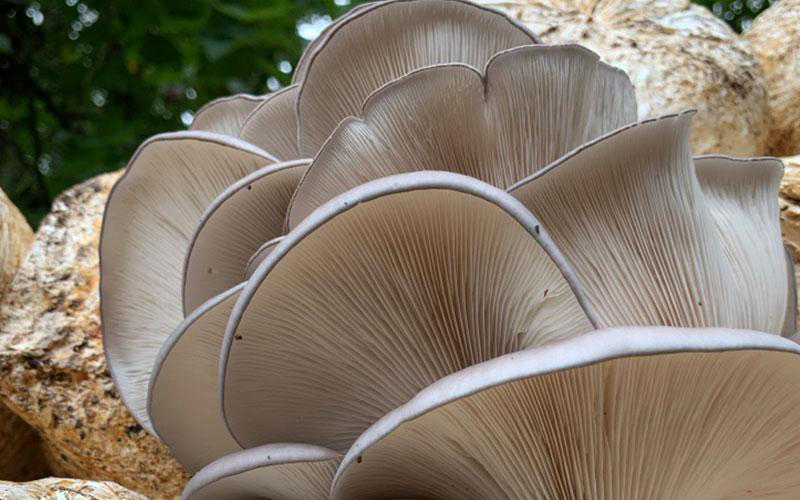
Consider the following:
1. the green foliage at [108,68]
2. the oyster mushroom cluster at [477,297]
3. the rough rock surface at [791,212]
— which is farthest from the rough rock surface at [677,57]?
the green foliage at [108,68]

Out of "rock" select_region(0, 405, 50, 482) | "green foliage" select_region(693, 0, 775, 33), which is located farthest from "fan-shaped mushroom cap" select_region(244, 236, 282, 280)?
"green foliage" select_region(693, 0, 775, 33)

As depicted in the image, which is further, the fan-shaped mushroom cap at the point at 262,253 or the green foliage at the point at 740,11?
the green foliage at the point at 740,11

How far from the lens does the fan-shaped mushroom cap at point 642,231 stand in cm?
97

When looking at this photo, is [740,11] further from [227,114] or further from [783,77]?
[227,114]

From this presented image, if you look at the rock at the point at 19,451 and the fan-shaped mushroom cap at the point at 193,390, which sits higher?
the fan-shaped mushroom cap at the point at 193,390

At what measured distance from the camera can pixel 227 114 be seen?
1.59m

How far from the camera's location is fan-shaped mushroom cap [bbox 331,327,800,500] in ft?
2.41

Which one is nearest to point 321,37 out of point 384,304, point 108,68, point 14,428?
point 384,304

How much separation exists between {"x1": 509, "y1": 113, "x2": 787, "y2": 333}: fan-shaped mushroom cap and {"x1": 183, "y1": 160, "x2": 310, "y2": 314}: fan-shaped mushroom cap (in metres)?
0.42

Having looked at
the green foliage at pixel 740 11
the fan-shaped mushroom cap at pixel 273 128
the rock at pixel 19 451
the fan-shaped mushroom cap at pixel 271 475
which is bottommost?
the rock at pixel 19 451

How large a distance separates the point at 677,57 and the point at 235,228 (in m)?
1.14

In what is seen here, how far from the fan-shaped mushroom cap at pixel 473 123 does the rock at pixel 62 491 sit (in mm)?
462

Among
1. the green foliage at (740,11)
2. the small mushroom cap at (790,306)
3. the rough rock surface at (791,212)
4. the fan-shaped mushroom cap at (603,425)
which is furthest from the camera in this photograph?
the green foliage at (740,11)

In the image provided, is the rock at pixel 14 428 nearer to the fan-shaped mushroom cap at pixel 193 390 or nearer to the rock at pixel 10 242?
the rock at pixel 10 242
